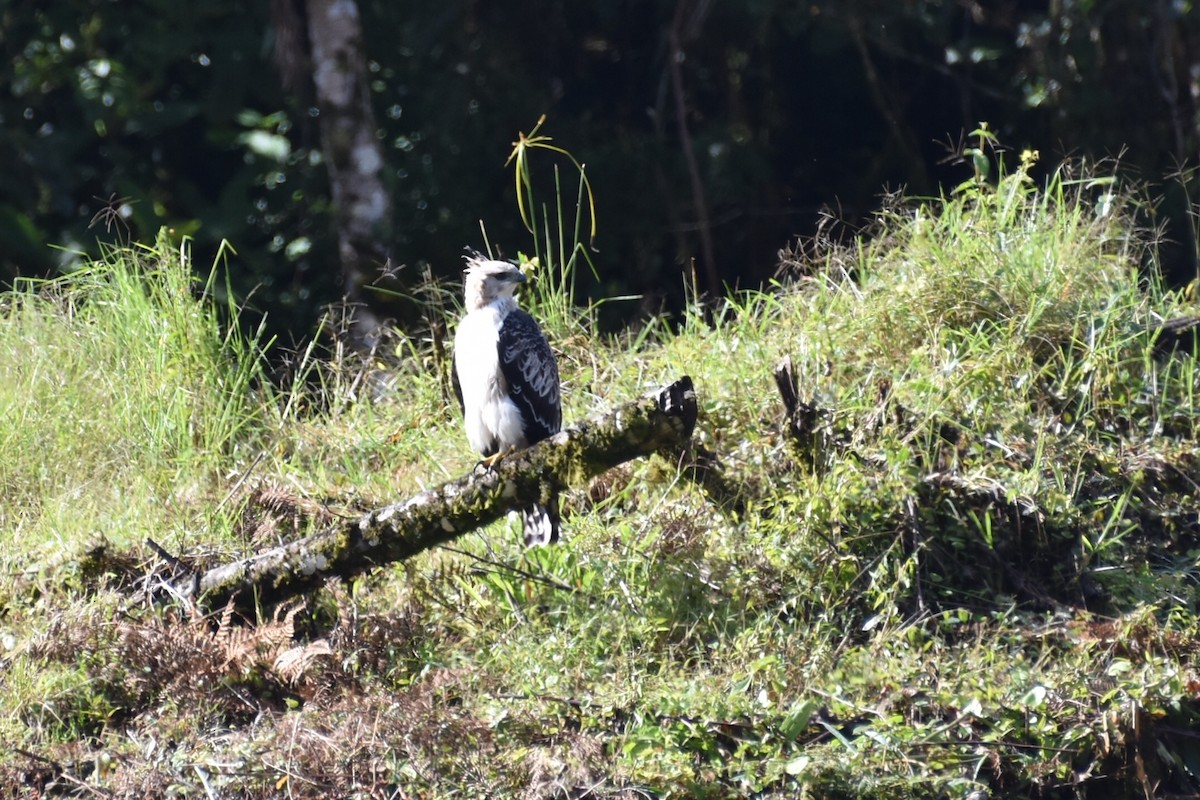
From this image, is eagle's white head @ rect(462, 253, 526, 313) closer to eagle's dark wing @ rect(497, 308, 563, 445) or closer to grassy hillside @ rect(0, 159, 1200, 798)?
eagle's dark wing @ rect(497, 308, 563, 445)

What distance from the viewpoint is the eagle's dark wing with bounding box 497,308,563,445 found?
490 centimetres

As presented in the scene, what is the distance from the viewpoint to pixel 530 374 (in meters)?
4.93

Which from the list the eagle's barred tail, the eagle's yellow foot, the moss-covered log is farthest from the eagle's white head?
the moss-covered log

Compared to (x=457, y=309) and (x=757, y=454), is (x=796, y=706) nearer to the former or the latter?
(x=757, y=454)

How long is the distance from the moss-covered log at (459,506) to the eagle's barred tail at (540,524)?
1.18 ft

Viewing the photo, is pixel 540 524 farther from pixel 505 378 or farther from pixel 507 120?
pixel 507 120

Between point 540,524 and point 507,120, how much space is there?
4.57 metres

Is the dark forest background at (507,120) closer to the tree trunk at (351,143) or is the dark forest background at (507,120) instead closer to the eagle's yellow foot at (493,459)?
the tree trunk at (351,143)

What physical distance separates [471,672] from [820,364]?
1.84 meters

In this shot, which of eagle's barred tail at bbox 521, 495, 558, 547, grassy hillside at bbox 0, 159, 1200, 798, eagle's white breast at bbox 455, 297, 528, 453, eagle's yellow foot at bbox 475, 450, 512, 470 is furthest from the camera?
eagle's white breast at bbox 455, 297, 528, 453

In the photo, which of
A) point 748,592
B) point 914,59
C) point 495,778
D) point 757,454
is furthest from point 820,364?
point 914,59

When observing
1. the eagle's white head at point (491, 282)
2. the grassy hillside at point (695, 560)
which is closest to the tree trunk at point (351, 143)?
the grassy hillside at point (695, 560)

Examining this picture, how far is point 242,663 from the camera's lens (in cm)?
430

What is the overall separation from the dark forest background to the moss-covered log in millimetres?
2872
